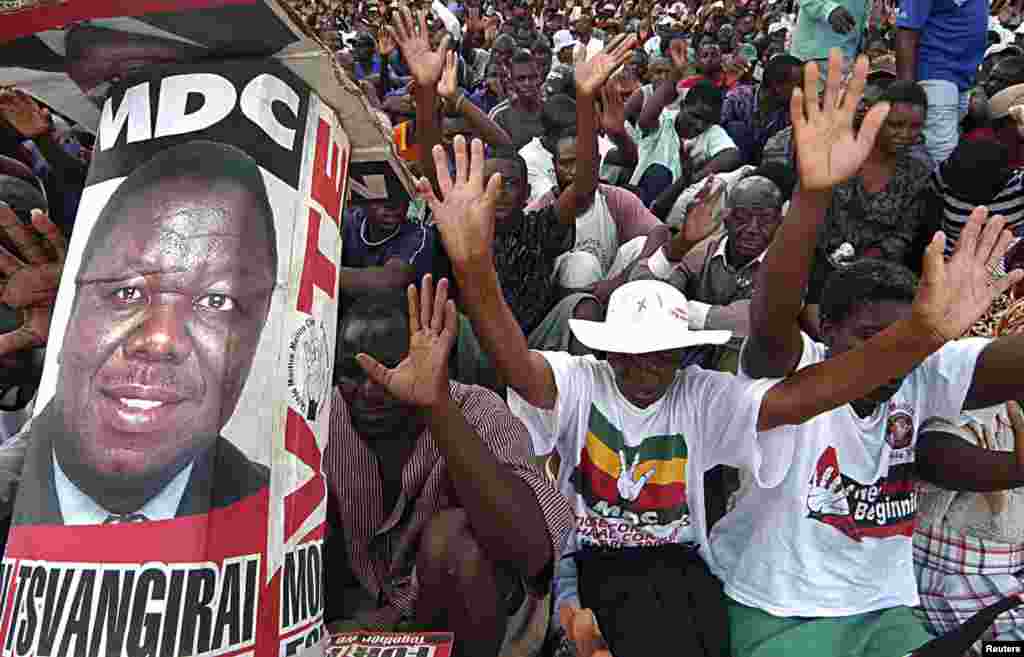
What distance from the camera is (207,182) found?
5.25 ft

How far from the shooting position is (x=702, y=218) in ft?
12.9

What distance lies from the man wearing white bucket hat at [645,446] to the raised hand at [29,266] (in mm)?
1196

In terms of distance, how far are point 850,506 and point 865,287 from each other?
0.57 m

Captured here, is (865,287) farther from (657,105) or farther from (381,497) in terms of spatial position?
(657,105)

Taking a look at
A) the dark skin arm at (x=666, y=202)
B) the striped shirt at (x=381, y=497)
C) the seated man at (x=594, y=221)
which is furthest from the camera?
the dark skin arm at (x=666, y=202)

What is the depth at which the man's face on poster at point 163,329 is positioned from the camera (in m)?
1.51

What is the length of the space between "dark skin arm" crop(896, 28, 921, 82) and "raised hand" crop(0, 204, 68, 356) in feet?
14.1

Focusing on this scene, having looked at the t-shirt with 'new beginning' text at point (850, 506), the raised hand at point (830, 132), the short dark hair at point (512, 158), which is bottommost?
the t-shirt with 'new beginning' text at point (850, 506)

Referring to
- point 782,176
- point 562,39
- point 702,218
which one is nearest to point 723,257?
point 702,218

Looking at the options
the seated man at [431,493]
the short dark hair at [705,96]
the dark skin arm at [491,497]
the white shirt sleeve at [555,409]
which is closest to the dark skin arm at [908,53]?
the short dark hair at [705,96]

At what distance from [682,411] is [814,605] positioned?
1.97 ft

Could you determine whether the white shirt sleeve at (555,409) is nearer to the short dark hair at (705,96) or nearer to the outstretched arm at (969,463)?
the outstretched arm at (969,463)

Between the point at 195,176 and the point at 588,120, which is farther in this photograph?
the point at 588,120

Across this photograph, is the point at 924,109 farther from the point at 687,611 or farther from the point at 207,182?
the point at 207,182
